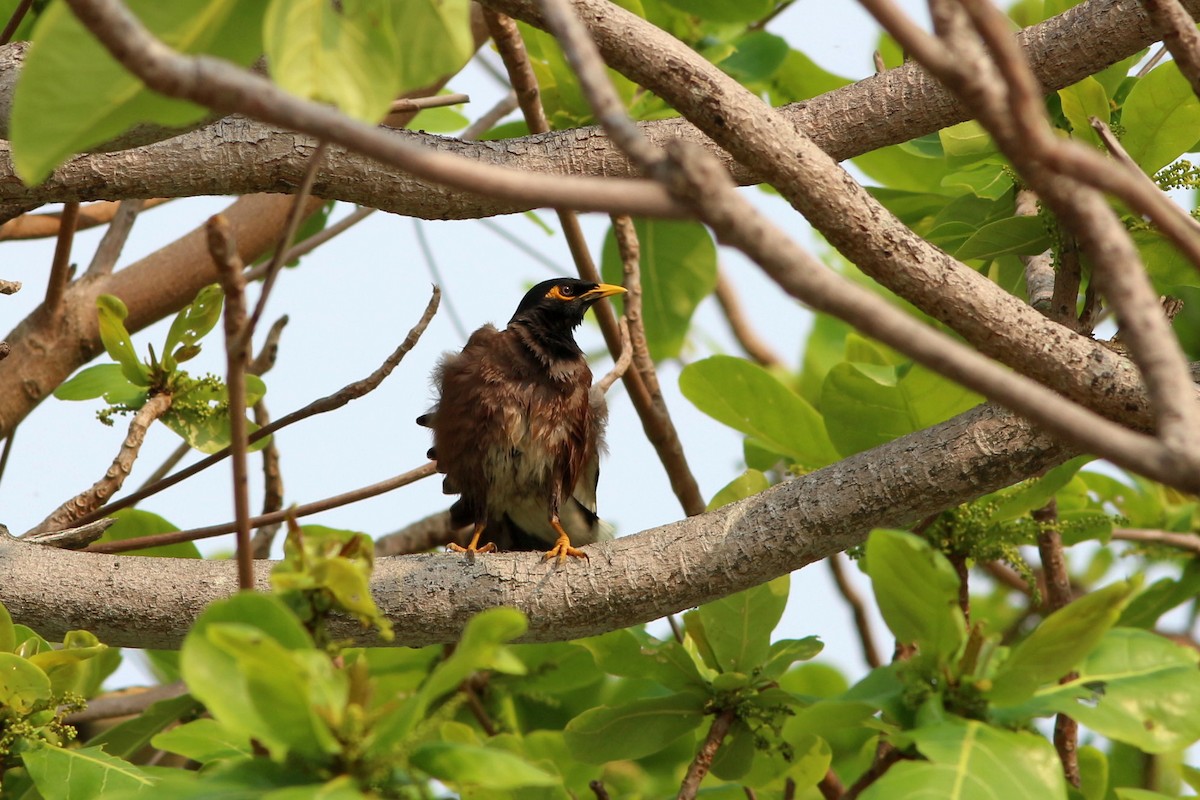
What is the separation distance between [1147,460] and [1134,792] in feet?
4.50

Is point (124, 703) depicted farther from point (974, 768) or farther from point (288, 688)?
point (974, 768)

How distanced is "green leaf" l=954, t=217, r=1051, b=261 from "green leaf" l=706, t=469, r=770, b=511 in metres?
0.71

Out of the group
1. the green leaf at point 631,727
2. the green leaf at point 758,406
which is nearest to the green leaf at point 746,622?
the green leaf at point 631,727

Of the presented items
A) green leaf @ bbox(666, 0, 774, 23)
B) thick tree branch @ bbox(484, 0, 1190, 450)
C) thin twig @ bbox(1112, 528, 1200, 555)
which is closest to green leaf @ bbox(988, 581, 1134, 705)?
thick tree branch @ bbox(484, 0, 1190, 450)

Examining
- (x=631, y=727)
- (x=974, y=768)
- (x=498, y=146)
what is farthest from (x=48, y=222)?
(x=974, y=768)

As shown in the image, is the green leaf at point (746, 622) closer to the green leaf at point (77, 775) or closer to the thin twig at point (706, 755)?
the thin twig at point (706, 755)

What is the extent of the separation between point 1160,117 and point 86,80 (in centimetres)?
221

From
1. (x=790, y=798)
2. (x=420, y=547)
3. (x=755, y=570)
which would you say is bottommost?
(x=790, y=798)

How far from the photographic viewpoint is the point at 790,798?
9.29 ft

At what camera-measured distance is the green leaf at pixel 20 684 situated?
2.21 m

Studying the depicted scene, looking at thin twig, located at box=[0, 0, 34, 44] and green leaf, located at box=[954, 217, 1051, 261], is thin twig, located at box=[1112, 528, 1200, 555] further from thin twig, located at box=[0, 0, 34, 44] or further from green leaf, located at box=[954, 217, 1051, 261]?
thin twig, located at box=[0, 0, 34, 44]

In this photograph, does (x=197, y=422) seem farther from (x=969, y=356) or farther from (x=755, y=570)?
(x=969, y=356)

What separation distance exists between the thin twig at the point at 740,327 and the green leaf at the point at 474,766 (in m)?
4.47

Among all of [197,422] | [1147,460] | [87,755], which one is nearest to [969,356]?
[1147,460]
